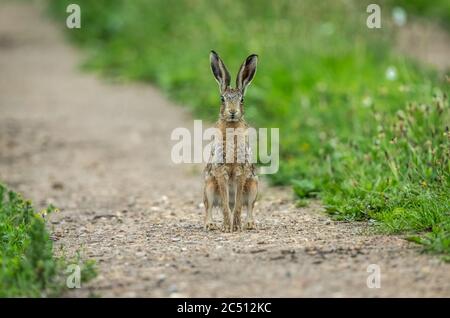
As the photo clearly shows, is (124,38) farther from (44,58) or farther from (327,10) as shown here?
(327,10)

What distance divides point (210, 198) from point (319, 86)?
463 centimetres

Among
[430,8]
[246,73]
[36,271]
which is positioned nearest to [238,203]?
[246,73]

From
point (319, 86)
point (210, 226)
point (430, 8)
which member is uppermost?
point (430, 8)

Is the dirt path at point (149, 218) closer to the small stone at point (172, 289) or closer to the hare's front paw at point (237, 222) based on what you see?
the small stone at point (172, 289)

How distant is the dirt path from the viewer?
5578 mm

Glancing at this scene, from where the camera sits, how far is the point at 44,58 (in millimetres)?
19500

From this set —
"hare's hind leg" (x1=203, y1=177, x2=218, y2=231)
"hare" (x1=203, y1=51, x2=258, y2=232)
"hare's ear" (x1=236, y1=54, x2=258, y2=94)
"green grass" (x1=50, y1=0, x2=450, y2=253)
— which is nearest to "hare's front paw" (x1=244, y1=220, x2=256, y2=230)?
"hare" (x1=203, y1=51, x2=258, y2=232)

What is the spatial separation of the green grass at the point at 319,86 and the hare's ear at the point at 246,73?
1.22 metres

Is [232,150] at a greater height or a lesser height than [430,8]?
lesser

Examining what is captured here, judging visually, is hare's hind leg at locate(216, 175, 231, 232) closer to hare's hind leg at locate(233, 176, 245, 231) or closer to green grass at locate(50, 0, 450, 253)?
hare's hind leg at locate(233, 176, 245, 231)

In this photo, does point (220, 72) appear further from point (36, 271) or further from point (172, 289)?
point (36, 271)

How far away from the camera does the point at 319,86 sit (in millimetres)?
11523
